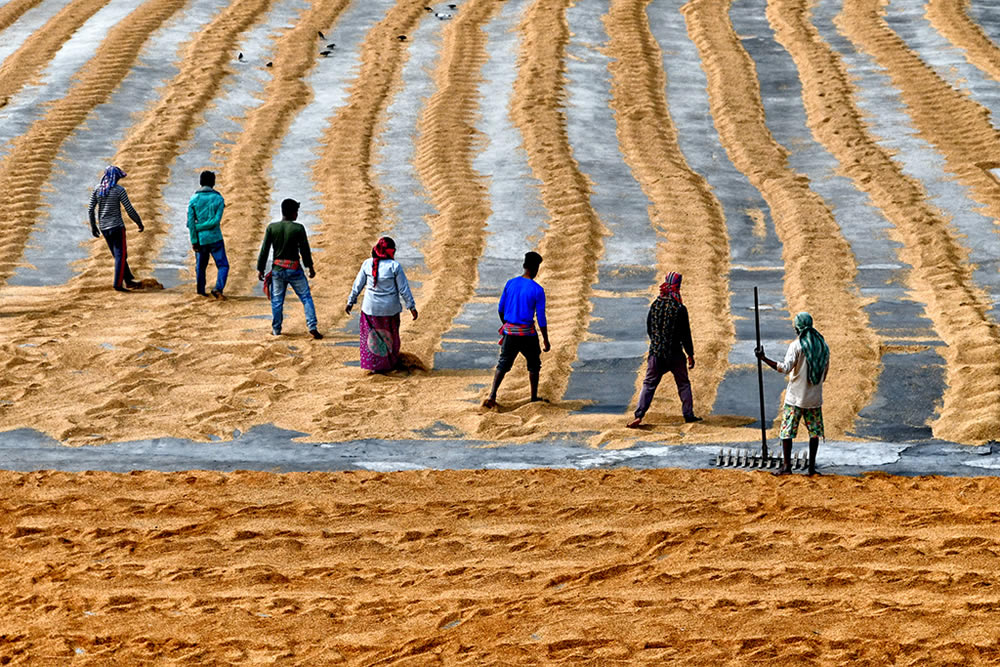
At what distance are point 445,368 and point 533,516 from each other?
4.22m

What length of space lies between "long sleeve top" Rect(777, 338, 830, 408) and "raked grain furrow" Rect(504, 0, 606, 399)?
9.23 ft

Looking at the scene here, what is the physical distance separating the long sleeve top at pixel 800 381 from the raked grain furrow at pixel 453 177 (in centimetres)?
446

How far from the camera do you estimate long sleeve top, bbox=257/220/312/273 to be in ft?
46.0

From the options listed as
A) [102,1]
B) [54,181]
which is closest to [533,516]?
[54,181]

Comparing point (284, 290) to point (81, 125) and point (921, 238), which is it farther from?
point (81, 125)

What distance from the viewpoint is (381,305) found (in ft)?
42.6

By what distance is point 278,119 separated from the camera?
75.7ft

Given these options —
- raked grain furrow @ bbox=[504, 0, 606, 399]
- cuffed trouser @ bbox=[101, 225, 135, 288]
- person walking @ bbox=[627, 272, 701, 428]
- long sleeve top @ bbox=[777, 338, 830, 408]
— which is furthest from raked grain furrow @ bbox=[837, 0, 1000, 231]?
cuffed trouser @ bbox=[101, 225, 135, 288]

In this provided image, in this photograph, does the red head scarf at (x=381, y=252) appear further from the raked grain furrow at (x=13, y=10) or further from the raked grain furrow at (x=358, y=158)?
the raked grain furrow at (x=13, y=10)

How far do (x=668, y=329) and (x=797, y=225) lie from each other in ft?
24.4

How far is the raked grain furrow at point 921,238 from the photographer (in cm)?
1188

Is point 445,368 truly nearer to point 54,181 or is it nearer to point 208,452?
point 208,452

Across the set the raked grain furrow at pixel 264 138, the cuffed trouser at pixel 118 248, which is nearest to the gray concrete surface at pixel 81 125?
the cuffed trouser at pixel 118 248

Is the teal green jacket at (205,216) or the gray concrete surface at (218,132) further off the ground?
the gray concrete surface at (218,132)
